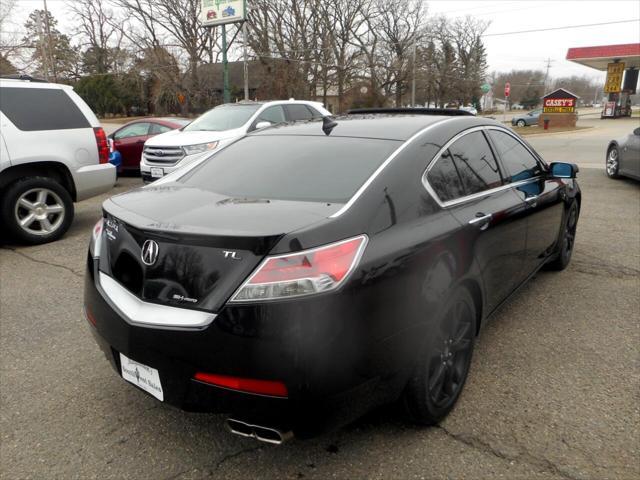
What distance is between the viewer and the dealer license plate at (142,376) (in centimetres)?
215

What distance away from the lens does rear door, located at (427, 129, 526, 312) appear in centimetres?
270

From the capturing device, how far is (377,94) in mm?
50781

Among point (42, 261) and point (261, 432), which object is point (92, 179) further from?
point (261, 432)

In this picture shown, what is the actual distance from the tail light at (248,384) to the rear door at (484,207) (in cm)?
127

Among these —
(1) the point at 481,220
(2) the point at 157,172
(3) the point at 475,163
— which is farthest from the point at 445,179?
→ (2) the point at 157,172

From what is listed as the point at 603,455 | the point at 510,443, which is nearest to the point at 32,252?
the point at 510,443

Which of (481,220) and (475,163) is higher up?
(475,163)

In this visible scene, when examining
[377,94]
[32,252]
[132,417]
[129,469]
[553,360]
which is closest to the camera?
[129,469]

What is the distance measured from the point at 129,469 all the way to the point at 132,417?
0.42 meters

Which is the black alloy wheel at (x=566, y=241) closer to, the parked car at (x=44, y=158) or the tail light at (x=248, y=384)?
the tail light at (x=248, y=384)

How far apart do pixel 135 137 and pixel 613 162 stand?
10424 mm

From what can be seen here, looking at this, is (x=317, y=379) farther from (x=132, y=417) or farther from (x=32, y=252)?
(x=32, y=252)

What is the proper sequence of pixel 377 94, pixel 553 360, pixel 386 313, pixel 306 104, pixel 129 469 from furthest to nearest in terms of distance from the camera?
1. pixel 377 94
2. pixel 306 104
3. pixel 553 360
4. pixel 129 469
5. pixel 386 313

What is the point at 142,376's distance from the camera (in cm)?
223
